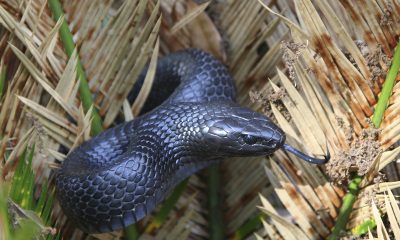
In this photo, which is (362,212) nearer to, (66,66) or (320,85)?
(320,85)

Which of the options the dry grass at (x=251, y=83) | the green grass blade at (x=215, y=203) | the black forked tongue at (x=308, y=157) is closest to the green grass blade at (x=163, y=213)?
the dry grass at (x=251, y=83)

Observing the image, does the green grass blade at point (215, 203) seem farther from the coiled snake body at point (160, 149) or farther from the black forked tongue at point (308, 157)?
the black forked tongue at point (308, 157)

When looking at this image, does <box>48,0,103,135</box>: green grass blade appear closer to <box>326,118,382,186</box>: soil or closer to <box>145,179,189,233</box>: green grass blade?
<box>145,179,189,233</box>: green grass blade

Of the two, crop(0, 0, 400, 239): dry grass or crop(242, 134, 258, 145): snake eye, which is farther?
crop(242, 134, 258, 145): snake eye

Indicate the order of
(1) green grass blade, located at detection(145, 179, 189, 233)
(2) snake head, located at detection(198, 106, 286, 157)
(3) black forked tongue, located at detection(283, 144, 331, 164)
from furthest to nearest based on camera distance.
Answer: (1) green grass blade, located at detection(145, 179, 189, 233) → (2) snake head, located at detection(198, 106, 286, 157) → (3) black forked tongue, located at detection(283, 144, 331, 164)

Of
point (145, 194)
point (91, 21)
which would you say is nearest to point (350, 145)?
point (145, 194)

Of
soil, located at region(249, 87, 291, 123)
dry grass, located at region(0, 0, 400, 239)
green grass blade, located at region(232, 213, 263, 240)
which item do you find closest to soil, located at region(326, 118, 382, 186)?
dry grass, located at region(0, 0, 400, 239)

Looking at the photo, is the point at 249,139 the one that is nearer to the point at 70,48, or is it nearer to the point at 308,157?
the point at 308,157
